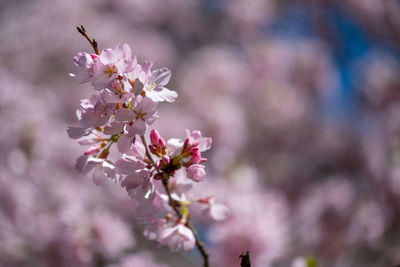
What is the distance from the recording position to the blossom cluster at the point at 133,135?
0.79m

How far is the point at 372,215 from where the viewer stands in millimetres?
2248

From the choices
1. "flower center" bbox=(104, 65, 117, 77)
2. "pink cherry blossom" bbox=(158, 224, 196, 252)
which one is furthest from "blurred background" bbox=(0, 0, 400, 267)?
"flower center" bbox=(104, 65, 117, 77)

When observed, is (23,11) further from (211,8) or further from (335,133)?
(335,133)

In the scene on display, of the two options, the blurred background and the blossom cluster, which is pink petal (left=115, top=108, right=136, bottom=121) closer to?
the blossom cluster

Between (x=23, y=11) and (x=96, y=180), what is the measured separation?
473 cm

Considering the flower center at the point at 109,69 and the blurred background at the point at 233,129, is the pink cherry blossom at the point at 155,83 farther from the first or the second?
the blurred background at the point at 233,129

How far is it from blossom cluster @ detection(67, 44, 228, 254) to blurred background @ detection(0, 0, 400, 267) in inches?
22.3

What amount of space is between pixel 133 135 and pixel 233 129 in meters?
3.11

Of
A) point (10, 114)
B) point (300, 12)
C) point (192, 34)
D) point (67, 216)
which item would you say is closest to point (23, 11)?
point (192, 34)

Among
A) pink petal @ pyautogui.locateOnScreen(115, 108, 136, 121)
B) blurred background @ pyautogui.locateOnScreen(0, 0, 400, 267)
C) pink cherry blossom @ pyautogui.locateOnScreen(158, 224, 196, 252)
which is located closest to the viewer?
pink petal @ pyautogui.locateOnScreen(115, 108, 136, 121)

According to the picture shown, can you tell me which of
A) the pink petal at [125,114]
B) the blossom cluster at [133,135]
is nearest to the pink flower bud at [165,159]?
the blossom cluster at [133,135]

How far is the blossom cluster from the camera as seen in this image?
789 millimetres

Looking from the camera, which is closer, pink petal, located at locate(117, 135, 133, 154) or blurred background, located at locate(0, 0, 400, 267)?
pink petal, located at locate(117, 135, 133, 154)

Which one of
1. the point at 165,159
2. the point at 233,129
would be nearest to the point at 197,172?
the point at 165,159
